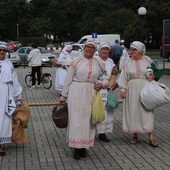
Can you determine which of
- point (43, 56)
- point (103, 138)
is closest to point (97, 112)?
point (103, 138)

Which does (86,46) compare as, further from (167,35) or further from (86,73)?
(167,35)

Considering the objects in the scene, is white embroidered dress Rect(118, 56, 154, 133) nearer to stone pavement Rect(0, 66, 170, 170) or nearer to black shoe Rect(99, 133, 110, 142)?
stone pavement Rect(0, 66, 170, 170)

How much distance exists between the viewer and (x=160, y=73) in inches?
300

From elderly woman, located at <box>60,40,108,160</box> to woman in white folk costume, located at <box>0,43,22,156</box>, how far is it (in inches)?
35.5

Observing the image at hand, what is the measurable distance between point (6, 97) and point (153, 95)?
7.79 feet

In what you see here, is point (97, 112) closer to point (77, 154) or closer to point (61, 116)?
point (61, 116)

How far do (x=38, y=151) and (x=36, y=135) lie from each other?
1.26 m

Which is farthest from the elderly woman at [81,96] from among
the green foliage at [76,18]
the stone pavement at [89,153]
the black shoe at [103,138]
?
the green foliage at [76,18]

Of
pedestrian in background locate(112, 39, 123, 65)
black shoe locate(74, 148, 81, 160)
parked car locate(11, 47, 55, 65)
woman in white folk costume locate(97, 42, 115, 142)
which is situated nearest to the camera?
black shoe locate(74, 148, 81, 160)

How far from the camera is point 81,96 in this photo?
6.43 meters

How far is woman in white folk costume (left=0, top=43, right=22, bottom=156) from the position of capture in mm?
6715

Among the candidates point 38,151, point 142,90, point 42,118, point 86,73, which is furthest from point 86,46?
point 42,118

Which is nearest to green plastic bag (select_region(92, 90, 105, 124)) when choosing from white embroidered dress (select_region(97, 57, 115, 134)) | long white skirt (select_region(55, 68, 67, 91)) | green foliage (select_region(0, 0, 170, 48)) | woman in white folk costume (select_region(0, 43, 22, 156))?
white embroidered dress (select_region(97, 57, 115, 134))

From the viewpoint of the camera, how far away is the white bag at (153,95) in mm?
7145
